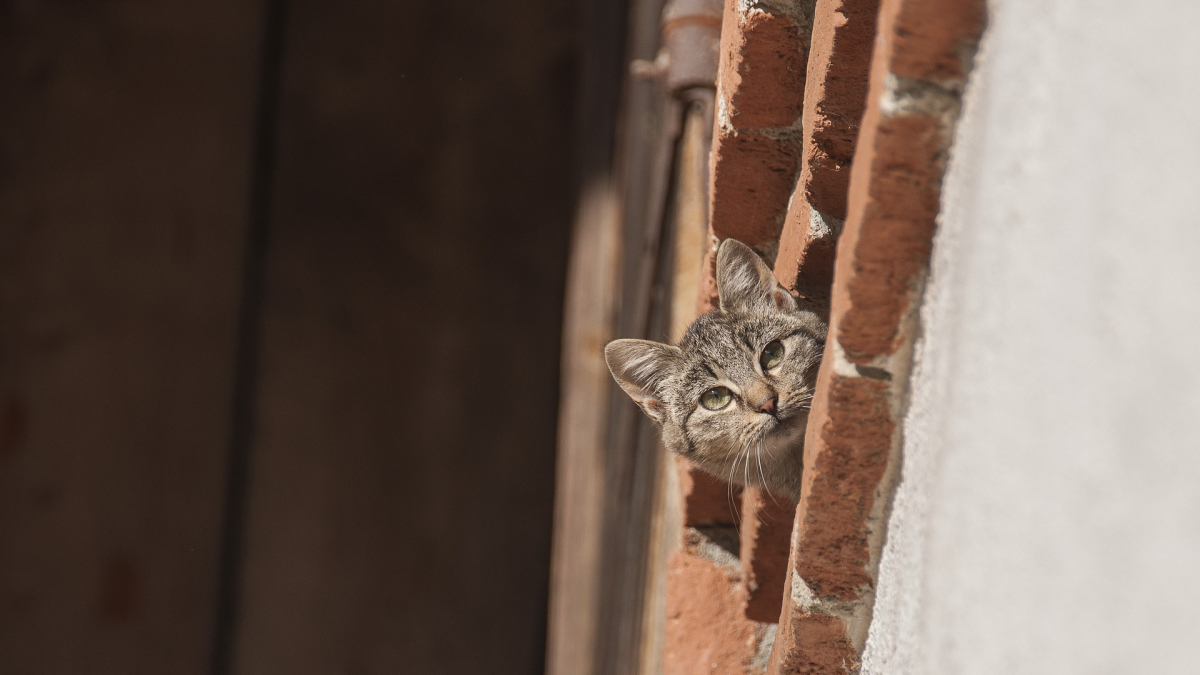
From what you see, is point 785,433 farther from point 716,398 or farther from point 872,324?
point 872,324

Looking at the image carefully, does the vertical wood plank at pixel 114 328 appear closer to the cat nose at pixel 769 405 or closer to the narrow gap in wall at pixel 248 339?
the narrow gap in wall at pixel 248 339

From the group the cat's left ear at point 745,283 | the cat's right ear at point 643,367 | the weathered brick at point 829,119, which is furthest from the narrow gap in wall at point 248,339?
the weathered brick at point 829,119

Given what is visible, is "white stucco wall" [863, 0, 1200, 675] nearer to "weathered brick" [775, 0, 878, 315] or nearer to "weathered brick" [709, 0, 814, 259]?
"weathered brick" [775, 0, 878, 315]

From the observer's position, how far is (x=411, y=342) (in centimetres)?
360

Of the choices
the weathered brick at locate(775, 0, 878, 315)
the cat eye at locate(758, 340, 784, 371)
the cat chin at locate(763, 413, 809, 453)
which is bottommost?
the cat chin at locate(763, 413, 809, 453)

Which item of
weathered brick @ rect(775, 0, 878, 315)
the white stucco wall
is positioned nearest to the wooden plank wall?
weathered brick @ rect(775, 0, 878, 315)

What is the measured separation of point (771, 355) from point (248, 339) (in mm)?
2288

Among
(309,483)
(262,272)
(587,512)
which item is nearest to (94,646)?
(309,483)

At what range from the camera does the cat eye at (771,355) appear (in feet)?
5.46

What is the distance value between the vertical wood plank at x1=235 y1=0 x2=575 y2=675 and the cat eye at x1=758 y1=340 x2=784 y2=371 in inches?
84.9

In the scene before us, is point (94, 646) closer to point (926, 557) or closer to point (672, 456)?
point (672, 456)

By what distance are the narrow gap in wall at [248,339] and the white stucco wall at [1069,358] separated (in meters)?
2.87

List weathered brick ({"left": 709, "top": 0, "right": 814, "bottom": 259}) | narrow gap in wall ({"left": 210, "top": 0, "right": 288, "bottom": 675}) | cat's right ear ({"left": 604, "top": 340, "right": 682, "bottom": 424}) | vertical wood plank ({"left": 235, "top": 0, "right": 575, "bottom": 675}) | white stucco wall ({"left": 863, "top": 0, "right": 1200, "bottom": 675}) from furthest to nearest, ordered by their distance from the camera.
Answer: vertical wood plank ({"left": 235, "top": 0, "right": 575, "bottom": 675}) → narrow gap in wall ({"left": 210, "top": 0, "right": 288, "bottom": 675}) → cat's right ear ({"left": 604, "top": 340, "right": 682, "bottom": 424}) → weathered brick ({"left": 709, "top": 0, "right": 814, "bottom": 259}) → white stucco wall ({"left": 863, "top": 0, "right": 1200, "bottom": 675})

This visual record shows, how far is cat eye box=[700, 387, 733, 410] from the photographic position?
1750 mm
